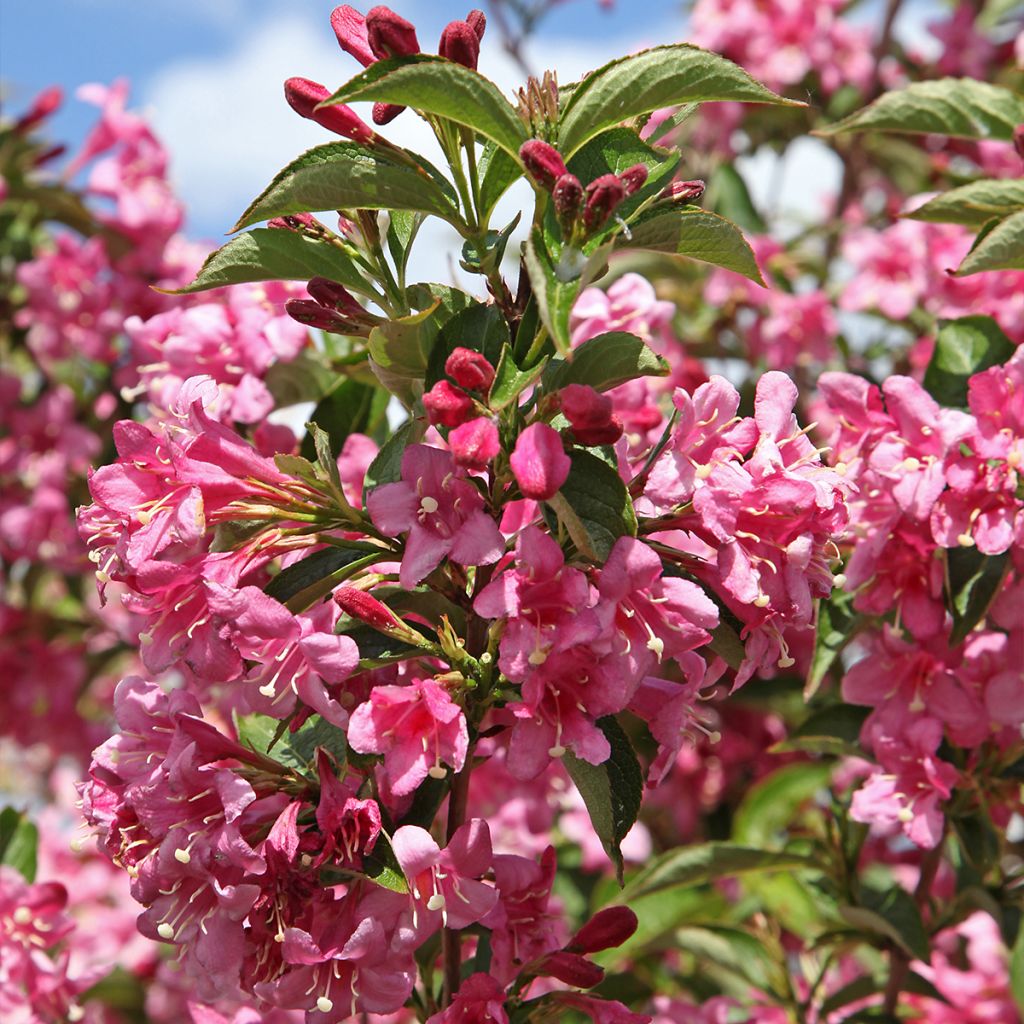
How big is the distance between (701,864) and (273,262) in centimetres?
137

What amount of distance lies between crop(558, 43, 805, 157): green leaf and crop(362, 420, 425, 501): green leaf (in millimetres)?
392

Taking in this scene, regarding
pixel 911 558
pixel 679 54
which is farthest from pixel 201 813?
pixel 911 558

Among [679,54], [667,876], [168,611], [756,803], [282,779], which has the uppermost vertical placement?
[679,54]

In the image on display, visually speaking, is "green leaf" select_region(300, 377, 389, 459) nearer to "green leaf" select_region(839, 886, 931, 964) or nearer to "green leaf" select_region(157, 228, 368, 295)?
"green leaf" select_region(157, 228, 368, 295)

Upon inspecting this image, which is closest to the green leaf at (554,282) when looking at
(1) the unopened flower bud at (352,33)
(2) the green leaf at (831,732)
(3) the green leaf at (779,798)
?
(1) the unopened flower bud at (352,33)

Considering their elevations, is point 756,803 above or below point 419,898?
below

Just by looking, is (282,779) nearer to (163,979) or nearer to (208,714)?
(208,714)

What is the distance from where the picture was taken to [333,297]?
1.50 m

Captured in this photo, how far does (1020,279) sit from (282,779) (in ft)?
5.66

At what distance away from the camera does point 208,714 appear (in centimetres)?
247

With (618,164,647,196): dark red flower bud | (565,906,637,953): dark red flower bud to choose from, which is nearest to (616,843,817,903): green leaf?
(565,906,637,953): dark red flower bud

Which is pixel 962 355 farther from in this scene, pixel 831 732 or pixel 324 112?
pixel 324 112

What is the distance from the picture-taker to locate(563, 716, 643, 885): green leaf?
4.74 feet

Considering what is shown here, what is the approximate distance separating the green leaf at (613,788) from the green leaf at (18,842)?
1.44m
